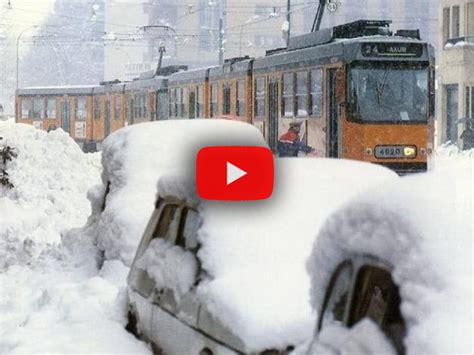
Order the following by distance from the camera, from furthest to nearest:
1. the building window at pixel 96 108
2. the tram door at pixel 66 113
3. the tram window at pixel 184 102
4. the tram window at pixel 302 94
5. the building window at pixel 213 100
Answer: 1. the tram door at pixel 66 113
2. the building window at pixel 96 108
3. the tram window at pixel 184 102
4. the building window at pixel 213 100
5. the tram window at pixel 302 94

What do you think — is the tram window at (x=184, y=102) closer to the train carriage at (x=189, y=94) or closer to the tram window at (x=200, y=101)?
the train carriage at (x=189, y=94)

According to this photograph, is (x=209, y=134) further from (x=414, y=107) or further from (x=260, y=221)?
(x=414, y=107)

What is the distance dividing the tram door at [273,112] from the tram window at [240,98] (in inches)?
80.9

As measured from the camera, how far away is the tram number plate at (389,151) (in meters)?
21.1

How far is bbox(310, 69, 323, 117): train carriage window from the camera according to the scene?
2133cm

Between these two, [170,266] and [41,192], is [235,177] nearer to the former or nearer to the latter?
[170,266]

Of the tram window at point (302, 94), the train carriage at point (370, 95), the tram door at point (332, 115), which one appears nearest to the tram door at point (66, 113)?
the tram window at point (302, 94)

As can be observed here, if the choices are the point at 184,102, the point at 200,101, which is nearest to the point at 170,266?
the point at 200,101

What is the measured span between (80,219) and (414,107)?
7278 mm

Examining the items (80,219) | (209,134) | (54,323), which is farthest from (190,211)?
(80,219)

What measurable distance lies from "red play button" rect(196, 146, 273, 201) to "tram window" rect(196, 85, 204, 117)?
23610 millimetres

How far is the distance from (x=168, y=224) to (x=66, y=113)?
42330 millimetres

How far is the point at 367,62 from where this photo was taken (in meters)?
20.4

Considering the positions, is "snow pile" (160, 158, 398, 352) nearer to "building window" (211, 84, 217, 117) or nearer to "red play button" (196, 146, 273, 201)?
"red play button" (196, 146, 273, 201)
